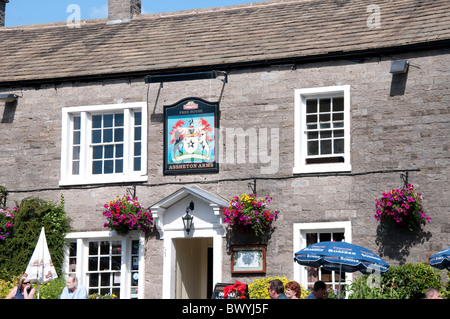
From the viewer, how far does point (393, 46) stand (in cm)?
1642

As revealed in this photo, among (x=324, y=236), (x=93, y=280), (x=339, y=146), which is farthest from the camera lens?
(x=93, y=280)

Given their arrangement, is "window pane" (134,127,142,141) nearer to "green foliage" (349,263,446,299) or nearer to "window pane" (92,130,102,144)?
"window pane" (92,130,102,144)

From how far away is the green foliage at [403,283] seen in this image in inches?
582

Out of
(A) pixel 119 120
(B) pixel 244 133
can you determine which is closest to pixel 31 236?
(A) pixel 119 120

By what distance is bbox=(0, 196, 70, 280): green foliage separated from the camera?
17.9m

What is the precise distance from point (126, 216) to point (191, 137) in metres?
2.27

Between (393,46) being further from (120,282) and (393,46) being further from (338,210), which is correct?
(120,282)

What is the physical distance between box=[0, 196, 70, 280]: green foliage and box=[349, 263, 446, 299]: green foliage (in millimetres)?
6753

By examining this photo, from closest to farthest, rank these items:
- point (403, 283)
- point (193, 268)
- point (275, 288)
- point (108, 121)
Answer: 1. point (275, 288)
2. point (403, 283)
3. point (193, 268)
4. point (108, 121)

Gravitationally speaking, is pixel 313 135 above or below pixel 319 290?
above

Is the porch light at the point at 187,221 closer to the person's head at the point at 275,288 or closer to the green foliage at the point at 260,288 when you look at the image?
the green foliage at the point at 260,288

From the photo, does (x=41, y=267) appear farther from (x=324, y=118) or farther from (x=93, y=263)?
(x=324, y=118)

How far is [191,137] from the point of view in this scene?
1778cm
